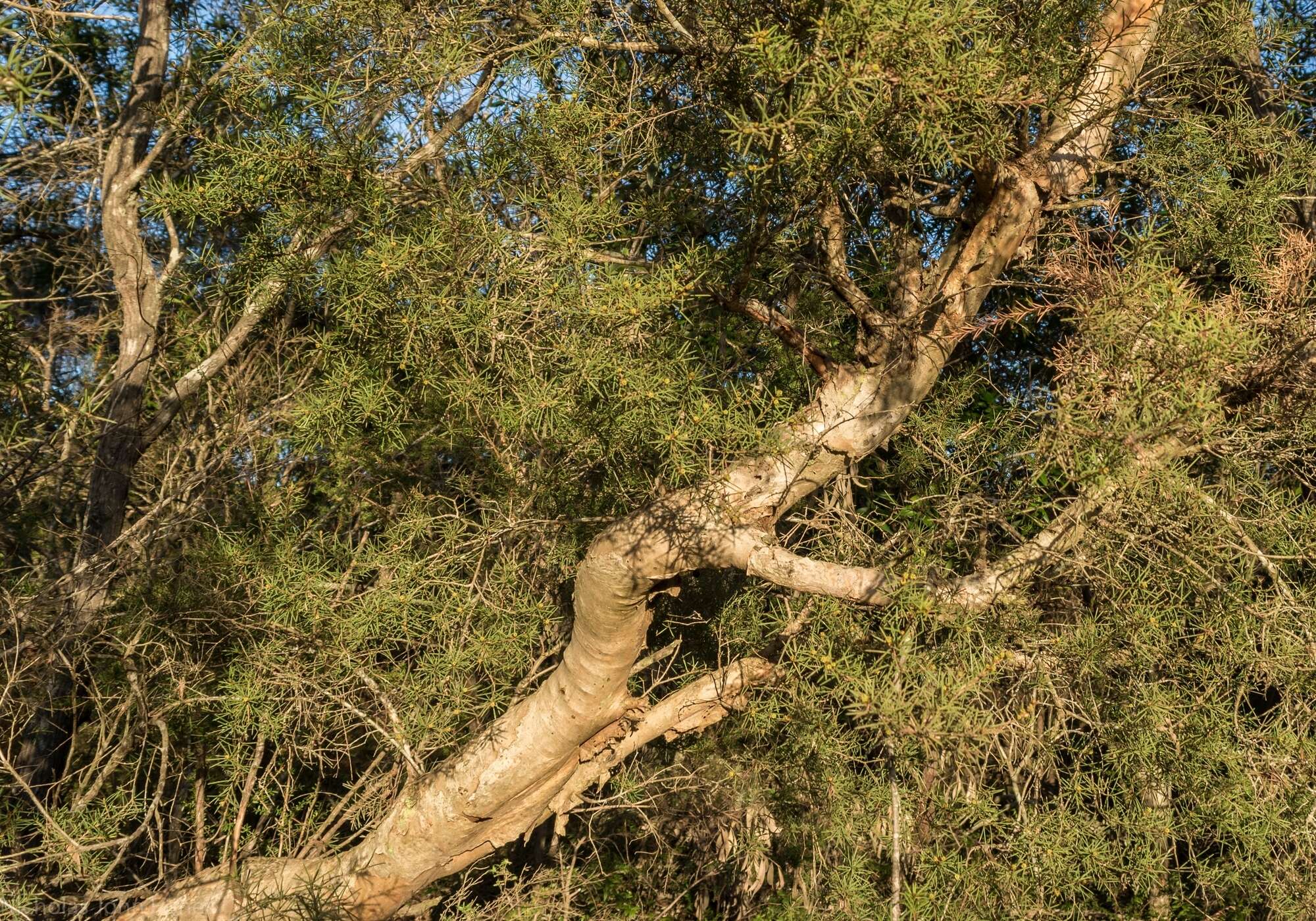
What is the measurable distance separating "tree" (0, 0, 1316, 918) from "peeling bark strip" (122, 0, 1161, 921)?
2 cm

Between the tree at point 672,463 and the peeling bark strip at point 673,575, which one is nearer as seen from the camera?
the tree at point 672,463

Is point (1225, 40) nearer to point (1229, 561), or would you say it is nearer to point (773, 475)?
point (1229, 561)

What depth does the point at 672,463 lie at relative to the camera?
341cm

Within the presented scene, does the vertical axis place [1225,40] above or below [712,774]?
above

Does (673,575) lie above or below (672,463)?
below

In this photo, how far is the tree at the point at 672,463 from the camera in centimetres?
342

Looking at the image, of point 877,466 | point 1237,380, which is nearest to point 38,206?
point 877,466

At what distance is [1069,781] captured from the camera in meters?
4.22

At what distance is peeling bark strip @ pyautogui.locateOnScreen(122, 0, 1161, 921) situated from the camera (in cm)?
360

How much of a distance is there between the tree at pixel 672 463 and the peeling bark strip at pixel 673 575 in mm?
20

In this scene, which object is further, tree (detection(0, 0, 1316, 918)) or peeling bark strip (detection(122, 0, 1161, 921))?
peeling bark strip (detection(122, 0, 1161, 921))

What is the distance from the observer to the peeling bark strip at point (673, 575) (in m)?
3.60

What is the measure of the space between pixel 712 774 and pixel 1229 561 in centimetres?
234

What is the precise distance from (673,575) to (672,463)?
469 millimetres
